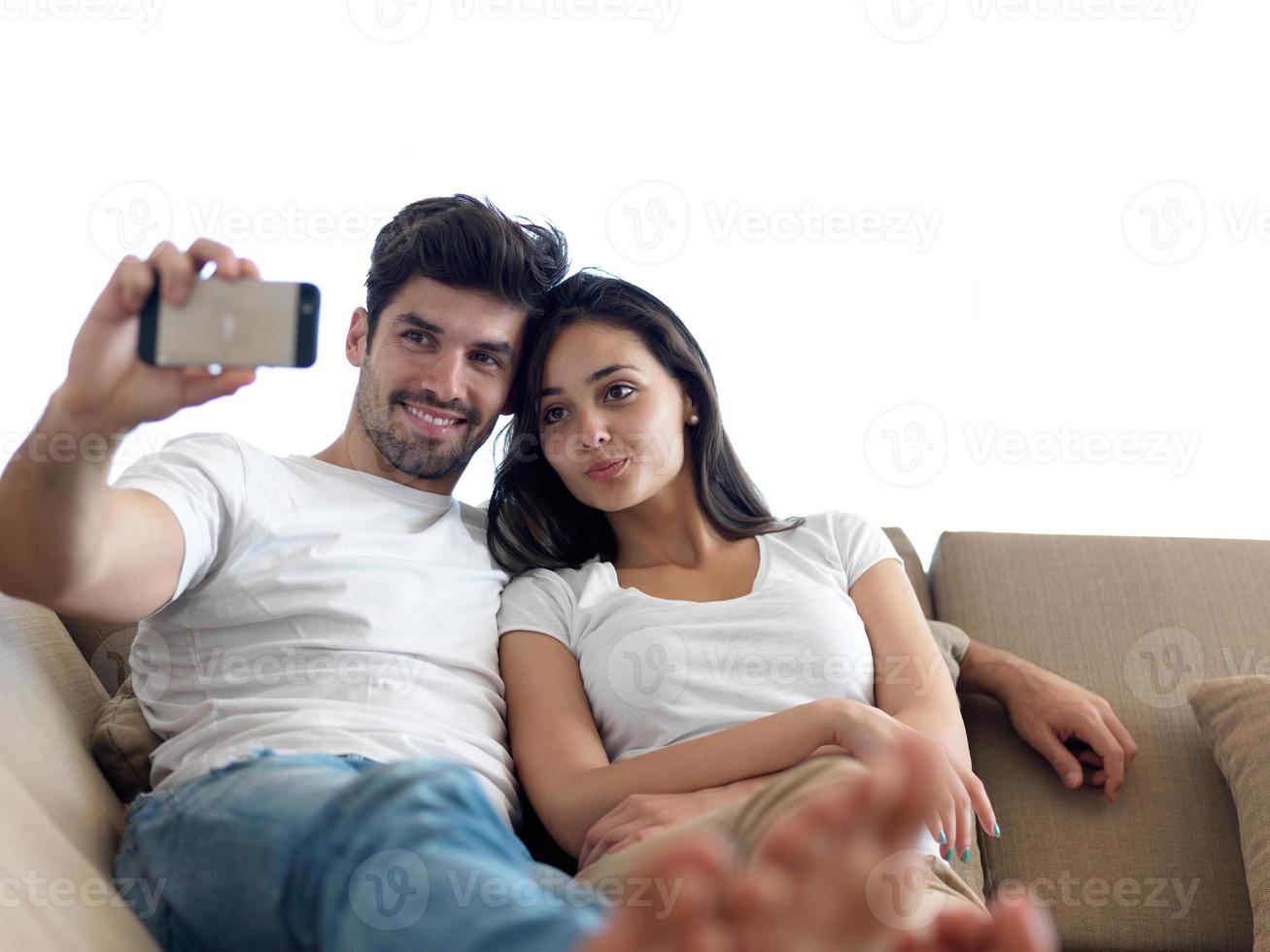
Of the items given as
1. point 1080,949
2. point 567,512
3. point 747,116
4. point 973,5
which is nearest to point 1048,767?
point 1080,949

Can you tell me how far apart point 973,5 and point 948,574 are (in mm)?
1326

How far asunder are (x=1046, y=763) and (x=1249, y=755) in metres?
0.27

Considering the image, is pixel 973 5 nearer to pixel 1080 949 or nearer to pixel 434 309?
pixel 434 309

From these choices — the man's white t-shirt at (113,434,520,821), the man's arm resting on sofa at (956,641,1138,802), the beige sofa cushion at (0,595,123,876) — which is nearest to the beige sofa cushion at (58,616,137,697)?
the beige sofa cushion at (0,595,123,876)

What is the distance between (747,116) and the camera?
2.41 m
